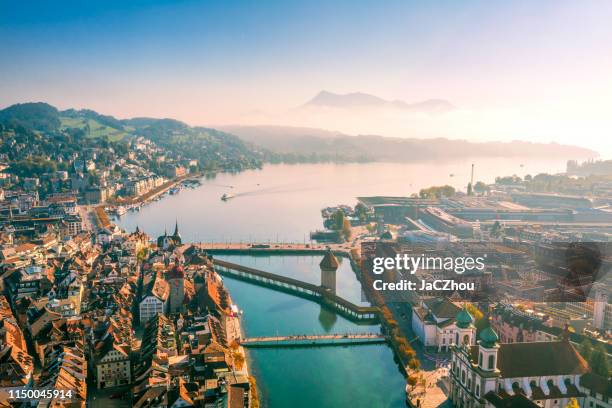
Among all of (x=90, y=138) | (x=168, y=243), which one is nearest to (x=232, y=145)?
(x=90, y=138)

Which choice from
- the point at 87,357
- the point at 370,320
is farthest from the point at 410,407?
the point at 87,357

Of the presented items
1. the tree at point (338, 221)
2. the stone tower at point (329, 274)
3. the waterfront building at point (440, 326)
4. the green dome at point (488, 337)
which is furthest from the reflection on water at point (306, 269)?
the green dome at point (488, 337)

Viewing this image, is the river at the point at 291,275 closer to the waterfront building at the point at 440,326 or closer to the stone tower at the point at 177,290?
the waterfront building at the point at 440,326

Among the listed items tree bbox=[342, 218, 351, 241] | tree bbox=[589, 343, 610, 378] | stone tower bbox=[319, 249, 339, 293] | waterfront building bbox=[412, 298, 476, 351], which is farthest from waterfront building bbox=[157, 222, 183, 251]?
tree bbox=[589, 343, 610, 378]

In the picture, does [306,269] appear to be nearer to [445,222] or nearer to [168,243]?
[168,243]

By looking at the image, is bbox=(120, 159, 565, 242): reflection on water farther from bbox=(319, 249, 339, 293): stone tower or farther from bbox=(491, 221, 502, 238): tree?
bbox=(491, 221, 502, 238): tree

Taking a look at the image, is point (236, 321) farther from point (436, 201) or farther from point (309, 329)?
point (436, 201)
